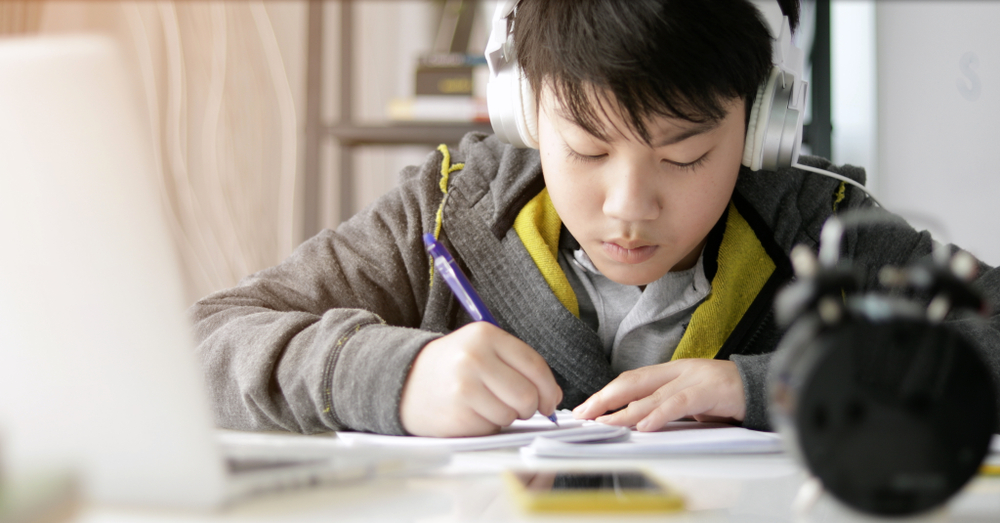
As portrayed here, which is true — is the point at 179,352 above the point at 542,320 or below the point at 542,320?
above

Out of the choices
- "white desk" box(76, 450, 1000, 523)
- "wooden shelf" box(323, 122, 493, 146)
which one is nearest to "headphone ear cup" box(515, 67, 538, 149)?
"white desk" box(76, 450, 1000, 523)

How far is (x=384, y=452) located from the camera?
1.28 ft

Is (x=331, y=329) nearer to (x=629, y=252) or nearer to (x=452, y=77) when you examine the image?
(x=629, y=252)

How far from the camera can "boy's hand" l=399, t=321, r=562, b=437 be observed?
0.54 meters

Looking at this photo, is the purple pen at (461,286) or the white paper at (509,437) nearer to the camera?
the white paper at (509,437)

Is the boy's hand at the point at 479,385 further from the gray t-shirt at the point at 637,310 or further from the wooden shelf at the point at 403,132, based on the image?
the wooden shelf at the point at 403,132

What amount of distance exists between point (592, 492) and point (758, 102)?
0.55m

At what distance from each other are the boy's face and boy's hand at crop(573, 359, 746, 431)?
0.47ft

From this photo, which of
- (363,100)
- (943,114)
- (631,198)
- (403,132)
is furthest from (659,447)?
(363,100)

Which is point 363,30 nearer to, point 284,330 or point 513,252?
point 513,252

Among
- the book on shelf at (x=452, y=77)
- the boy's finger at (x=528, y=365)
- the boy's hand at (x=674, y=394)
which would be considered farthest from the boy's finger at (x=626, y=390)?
the book on shelf at (x=452, y=77)

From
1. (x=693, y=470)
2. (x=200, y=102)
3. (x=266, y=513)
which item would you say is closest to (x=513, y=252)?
(x=693, y=470)

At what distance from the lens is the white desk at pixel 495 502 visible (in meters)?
0.32

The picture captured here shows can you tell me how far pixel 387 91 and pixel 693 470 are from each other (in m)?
1.98
